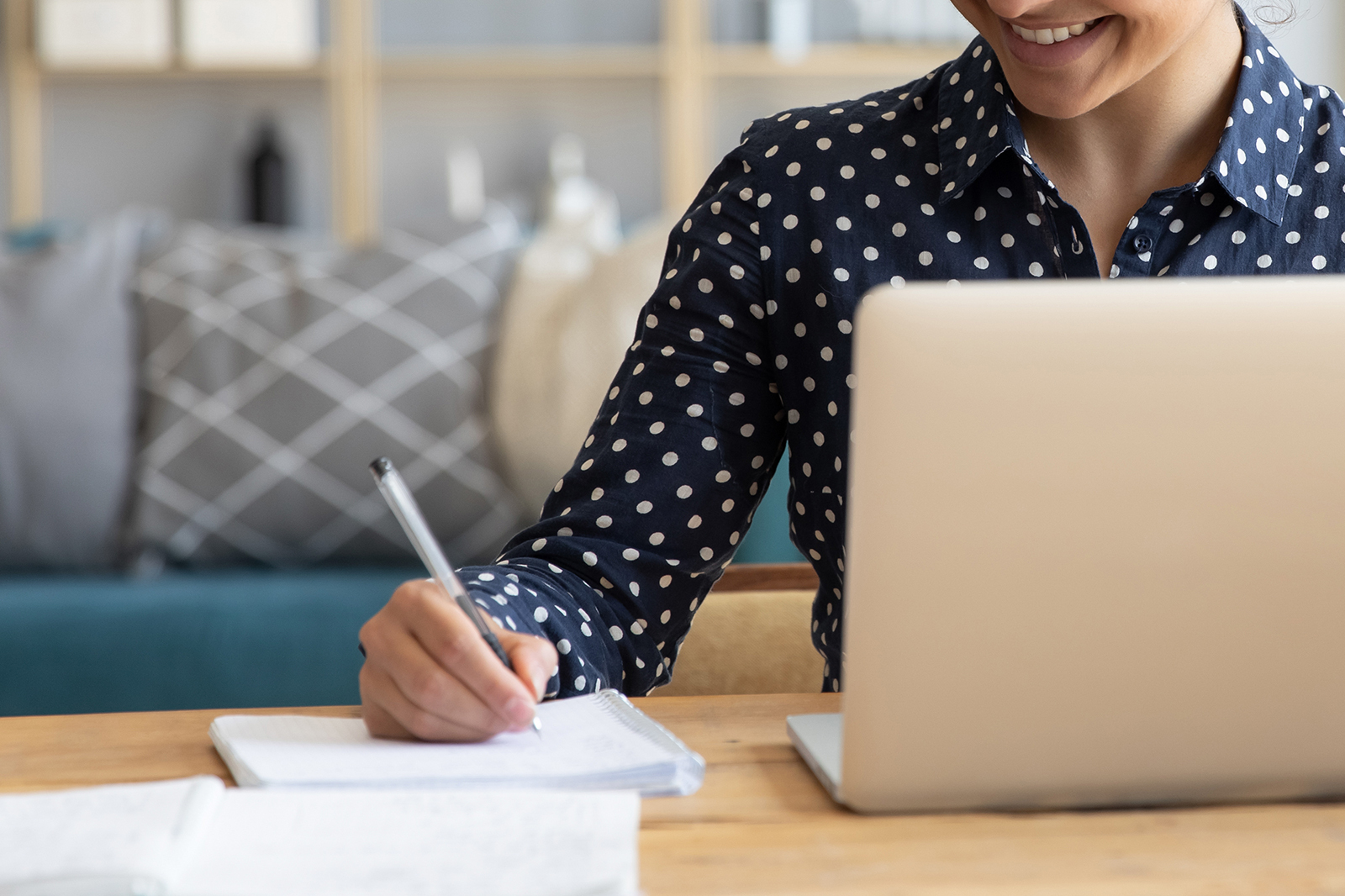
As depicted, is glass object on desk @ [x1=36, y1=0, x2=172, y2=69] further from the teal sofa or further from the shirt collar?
the shirt collar


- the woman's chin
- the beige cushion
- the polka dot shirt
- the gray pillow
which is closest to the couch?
the gray pillow

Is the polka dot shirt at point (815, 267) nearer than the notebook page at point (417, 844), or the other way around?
the notebook page at point (417, 844)

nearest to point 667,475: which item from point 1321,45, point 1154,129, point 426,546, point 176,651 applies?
point 426,546

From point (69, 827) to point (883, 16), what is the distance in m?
3.30

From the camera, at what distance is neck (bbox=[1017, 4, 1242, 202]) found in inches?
40.7

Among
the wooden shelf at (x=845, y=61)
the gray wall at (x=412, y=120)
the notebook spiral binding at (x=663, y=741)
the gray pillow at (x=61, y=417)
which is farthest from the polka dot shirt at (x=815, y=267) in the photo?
the gray wall at (x=412, y=120)

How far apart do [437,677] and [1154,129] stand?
696 mm

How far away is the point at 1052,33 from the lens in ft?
2.99

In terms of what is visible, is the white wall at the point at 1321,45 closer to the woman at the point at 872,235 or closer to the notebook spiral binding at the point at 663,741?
the woman at the point at 872,235

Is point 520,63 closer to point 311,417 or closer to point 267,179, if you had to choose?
point 267,179

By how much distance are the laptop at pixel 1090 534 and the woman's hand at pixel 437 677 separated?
195 millimetres

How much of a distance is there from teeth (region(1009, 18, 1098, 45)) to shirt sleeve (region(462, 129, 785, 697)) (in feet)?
0.76

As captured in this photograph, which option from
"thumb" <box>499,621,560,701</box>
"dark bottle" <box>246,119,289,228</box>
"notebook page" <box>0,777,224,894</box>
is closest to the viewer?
"notebook page" <box>0,777,224,894</box>

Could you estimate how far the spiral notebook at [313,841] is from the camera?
Answer: 0.49 metres
